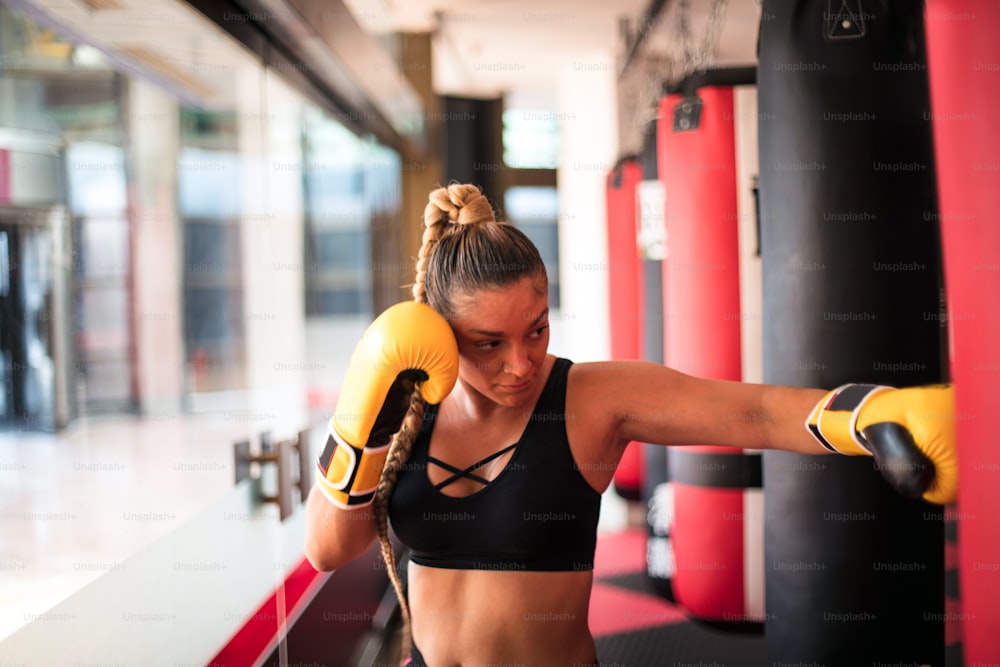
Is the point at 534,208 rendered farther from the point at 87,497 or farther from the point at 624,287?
the point at 87,497

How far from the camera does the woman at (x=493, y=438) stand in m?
1.28

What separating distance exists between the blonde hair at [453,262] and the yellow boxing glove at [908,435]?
0.55 metres

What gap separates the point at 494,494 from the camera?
1347 mm

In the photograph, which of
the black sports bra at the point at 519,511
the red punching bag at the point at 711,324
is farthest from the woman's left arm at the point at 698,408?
the red punching bag at the point at 711,324

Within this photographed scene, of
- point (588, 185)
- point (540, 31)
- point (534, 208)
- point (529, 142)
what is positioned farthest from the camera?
point (534, 208)

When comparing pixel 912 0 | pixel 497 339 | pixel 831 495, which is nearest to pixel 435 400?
pixel 497 339

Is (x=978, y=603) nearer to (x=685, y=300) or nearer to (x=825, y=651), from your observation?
(x=825, y=651)

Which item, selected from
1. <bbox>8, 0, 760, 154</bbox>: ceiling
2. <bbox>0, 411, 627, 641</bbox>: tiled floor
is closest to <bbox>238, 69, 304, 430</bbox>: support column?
<bbox>8, 0, 760, 154</bbox>: ceiling

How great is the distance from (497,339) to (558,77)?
6.31m

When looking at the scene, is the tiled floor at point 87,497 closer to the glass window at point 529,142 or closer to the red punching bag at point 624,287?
the red punching bag at point 624,287

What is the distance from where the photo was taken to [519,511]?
52.2 inches

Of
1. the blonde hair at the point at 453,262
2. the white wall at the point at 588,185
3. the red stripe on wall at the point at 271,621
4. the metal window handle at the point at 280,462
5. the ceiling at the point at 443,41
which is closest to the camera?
the blonde hair at the point at 453,262

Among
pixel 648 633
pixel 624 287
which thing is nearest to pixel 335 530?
pixel 648 633

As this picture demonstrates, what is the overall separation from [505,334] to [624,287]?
13.2ft
